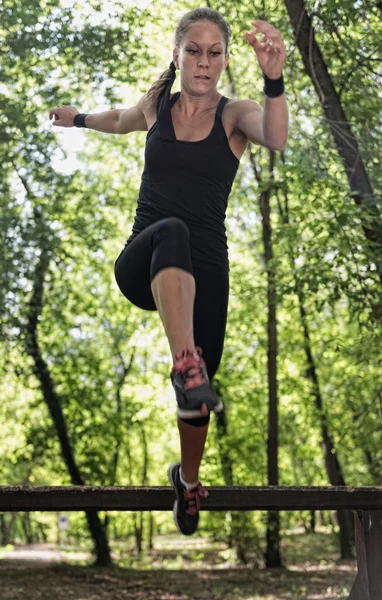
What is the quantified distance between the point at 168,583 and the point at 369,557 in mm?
11297

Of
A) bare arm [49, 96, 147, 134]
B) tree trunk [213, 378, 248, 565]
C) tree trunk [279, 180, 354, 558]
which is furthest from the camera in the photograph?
tree trunk [279, 180, 354, 558]

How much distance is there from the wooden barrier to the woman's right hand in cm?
175

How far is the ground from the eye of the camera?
12695 mm

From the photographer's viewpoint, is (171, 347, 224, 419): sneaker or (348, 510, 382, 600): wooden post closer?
(171, 347, 224, 419): sneaker

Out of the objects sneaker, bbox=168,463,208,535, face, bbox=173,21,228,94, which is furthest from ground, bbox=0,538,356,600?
face, bbox=173,21,228,94

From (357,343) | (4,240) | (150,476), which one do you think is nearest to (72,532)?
(150,476)

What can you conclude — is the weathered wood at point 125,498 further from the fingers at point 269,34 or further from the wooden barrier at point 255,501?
the fingers at point 269,34

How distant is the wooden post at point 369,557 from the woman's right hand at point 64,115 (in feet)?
8.13

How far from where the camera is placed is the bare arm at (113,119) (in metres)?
3.60

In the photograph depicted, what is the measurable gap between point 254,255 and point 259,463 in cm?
540

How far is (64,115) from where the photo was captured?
396 cm

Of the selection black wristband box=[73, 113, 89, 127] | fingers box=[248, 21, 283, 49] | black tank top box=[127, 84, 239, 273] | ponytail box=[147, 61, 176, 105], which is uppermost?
black wristband box=[73, 113, 89, 127]

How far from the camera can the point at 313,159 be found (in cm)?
977

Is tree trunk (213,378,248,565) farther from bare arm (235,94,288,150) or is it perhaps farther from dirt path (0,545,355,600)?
bare arm (235,94,288,150)
